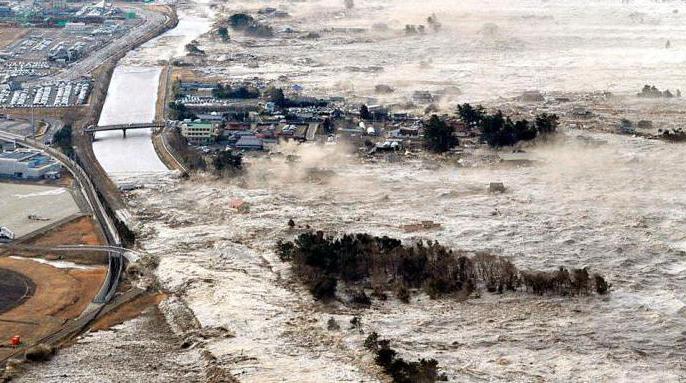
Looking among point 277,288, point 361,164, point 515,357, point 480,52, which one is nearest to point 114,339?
point 277,288

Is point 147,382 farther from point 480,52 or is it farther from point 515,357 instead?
point 480,52

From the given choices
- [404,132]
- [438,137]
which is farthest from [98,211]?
[404,132]

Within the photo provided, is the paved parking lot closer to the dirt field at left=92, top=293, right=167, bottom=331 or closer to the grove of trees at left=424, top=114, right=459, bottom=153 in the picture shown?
the dirt field at left=92, top=293, right=167, bottom=331

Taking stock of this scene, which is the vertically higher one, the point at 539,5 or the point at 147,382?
the point at 539,5

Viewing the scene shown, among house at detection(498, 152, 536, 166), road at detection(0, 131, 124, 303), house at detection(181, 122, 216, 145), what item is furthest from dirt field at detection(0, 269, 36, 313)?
house at detection(498, 152, 536, 166)

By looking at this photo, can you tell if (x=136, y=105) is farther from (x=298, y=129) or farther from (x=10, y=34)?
(x=10, y=34)

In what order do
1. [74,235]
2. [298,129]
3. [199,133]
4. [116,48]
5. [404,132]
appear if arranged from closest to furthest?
[74,235], [199,133], [404,132], [298,129], [116,48]

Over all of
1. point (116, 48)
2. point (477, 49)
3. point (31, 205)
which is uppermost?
point (477, 49)
